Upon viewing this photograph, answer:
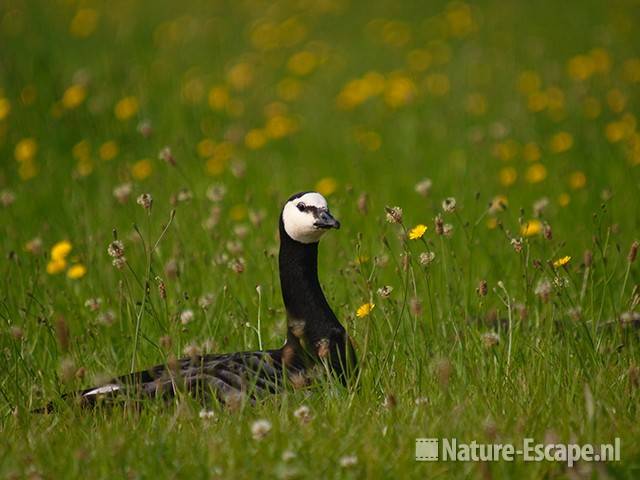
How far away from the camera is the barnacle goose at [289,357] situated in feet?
12.6

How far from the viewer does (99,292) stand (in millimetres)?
5332

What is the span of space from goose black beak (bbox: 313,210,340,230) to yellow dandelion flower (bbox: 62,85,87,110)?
12.6ft

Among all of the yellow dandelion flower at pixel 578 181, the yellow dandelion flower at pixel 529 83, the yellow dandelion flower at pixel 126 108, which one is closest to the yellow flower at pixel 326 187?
the yellow dandelion flower at pixel 578 181

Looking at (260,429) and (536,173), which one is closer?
(260,429)

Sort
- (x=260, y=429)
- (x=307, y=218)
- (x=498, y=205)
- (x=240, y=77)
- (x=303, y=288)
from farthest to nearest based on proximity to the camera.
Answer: (x=240, y=77), (x=498, y=205), (x=303, y=288), (x=307, y=218), (x=260, y=429)

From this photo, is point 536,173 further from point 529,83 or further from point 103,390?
point 103,390

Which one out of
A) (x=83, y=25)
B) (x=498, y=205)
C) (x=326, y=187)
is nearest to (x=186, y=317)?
(x=498, y=205)

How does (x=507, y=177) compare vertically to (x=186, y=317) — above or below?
above

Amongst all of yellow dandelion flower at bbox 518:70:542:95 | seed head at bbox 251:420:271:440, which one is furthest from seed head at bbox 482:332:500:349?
yellow dandelion flower at bbox 518:70:542:95

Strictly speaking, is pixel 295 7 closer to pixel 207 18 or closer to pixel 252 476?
pixel 207 18

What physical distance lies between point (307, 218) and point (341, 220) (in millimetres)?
1965

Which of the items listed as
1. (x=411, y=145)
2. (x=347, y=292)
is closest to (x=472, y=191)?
(x=411, y=145)

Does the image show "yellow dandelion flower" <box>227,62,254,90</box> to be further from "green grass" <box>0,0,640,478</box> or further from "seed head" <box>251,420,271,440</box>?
"seed head" <box>251,420,271,440</box>

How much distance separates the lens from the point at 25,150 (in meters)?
7.22
